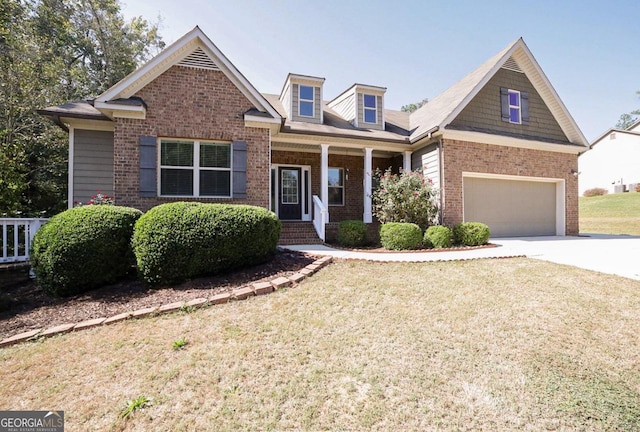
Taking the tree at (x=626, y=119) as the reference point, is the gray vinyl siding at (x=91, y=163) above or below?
below

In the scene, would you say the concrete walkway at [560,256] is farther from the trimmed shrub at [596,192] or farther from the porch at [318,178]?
the trimmed shrub at [596,192]

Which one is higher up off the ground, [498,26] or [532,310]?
[498,26]

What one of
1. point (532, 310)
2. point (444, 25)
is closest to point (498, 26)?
point (444, 25)

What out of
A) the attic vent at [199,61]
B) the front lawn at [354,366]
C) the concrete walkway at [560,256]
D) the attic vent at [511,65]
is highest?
the attic vent at [511,65]

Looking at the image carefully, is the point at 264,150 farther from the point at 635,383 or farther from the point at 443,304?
the point at 635,383

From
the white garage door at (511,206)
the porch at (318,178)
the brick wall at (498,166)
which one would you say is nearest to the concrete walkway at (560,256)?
the brick wall at (498,166)

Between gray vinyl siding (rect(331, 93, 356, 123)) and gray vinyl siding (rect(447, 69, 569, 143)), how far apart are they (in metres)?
3.89

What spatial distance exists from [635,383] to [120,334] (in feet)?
17.4

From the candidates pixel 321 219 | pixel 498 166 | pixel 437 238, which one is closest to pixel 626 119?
pixel 498 166

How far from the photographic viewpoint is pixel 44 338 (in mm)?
3744

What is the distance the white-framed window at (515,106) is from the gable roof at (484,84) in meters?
0.96

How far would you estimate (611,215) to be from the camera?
2048 centimetres

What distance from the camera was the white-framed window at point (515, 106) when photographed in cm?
1178

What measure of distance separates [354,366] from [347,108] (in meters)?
11.8
